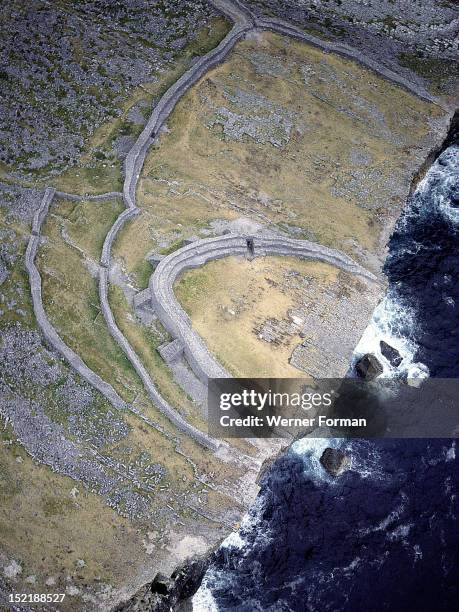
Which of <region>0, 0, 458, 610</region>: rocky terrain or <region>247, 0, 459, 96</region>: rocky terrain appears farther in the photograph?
<region>247, 0, 459, 96</region>: rocky terrain

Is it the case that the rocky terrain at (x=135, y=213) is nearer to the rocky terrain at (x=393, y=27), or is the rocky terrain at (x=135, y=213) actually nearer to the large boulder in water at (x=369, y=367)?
the rocky terrain at (x=393, y=27)

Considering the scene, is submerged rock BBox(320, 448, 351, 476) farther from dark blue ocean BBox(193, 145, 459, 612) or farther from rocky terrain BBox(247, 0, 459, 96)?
rocky terrain BBox(247, 0, 459, 96)

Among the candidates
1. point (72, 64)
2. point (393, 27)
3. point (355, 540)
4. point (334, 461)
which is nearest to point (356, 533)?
point (355, 540)

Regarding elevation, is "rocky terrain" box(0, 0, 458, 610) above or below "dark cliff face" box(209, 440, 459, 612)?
above

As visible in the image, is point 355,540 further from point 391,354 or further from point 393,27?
point 393,27

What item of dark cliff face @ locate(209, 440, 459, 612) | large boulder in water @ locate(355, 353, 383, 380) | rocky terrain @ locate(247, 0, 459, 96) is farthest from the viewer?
rocky terrain @ locate(247, 0, 459, 96)

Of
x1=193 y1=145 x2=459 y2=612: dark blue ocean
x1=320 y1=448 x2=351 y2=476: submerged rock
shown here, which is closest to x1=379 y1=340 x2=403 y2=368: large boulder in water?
x1=193 y1=145 x2=459 y2=612: dark blue ocean

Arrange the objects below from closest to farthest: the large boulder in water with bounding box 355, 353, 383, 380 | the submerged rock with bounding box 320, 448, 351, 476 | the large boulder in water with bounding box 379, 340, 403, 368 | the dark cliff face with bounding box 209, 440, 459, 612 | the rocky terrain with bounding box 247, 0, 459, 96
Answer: the dark cliff face with bounding box 209, 440, 459, 612
the submerged rock with bounding box 320, 448, 351, 476
the large boulder in water with bounding box 355, 353, 383, 380
the large boulder in water with bounding box 379, 340, 403, 368
the rocky terrain with bounding box 247, 0, 459, 96
